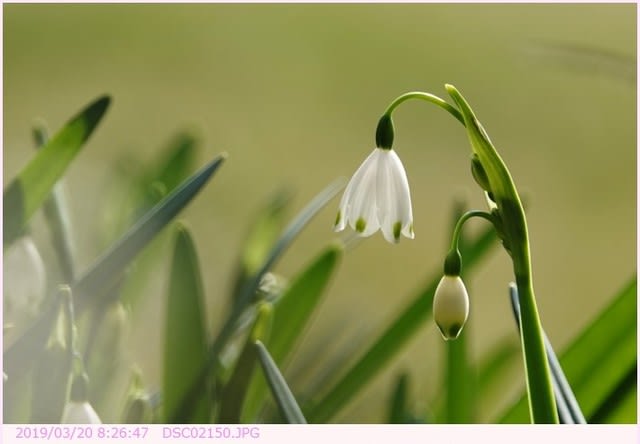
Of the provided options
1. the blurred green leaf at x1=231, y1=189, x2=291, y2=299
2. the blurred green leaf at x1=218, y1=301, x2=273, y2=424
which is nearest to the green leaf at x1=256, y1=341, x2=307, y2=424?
the blurred green leaf at x1=218, y1=301, x2=273, y2=424

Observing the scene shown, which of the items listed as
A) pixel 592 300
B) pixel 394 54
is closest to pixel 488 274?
pixel 592 300

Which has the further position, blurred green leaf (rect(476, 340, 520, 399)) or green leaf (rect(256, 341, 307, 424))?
blurred green leaf (rect(476, 340, 520, 399))

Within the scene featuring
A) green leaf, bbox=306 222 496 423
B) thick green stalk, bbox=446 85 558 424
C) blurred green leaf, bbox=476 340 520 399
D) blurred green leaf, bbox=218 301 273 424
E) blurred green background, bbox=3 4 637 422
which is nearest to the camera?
thick green stalk, bbox=446 85 558 424

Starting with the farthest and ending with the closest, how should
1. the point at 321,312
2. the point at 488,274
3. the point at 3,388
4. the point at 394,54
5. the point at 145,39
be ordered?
the point at 488,274, the point at 394,54, the point at 145,39, the point at 321,312, the point at 3,388

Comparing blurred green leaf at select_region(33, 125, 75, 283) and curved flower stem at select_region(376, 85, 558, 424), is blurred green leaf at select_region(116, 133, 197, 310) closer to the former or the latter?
blurred green leaf at select_region(33, 125, 75, 283)

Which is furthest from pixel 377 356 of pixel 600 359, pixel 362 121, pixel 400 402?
pixel 362 121
